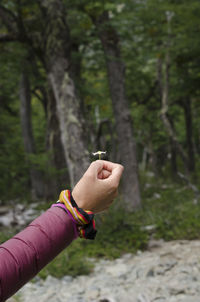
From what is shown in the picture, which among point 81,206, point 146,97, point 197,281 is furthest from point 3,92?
point 81,206

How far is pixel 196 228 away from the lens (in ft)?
26.4

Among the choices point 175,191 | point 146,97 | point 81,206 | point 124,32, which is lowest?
point 175,191

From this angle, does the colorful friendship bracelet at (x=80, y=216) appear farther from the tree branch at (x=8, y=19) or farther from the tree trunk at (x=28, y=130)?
the tree trunk at (x=28, y=130)

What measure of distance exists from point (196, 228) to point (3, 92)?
10696 mm

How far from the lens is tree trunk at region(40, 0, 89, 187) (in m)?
7.45

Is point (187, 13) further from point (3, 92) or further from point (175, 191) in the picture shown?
point (3, 92)

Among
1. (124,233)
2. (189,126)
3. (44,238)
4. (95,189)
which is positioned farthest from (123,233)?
(189,126)

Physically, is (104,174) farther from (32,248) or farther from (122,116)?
(122,116)

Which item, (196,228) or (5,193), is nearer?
(196,228)

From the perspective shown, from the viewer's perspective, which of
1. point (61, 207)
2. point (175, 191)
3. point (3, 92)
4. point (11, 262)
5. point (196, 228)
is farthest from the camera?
point (3, 92)

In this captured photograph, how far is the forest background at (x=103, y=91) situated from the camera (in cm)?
765

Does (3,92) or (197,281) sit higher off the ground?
(3,92)

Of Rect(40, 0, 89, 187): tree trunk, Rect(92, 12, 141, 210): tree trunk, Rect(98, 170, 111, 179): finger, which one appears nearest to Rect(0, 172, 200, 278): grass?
Rect(92, 12, 141, 210): tree trunk

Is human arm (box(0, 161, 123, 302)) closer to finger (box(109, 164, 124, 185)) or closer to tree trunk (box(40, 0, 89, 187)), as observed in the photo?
finger (box(109, 164, 124, 185))
